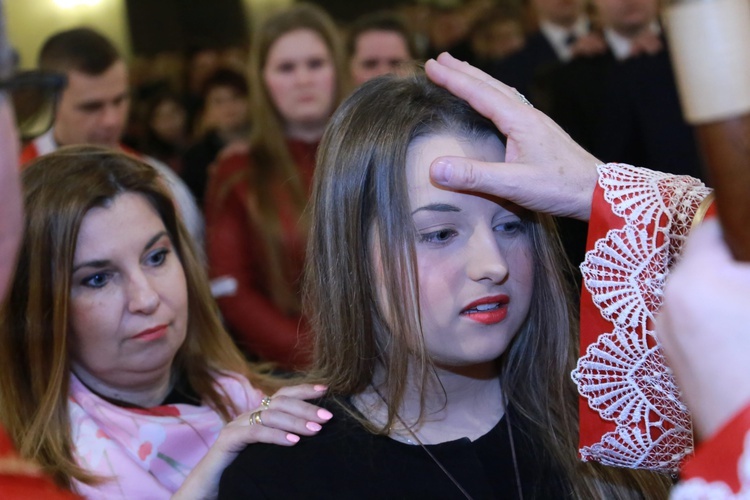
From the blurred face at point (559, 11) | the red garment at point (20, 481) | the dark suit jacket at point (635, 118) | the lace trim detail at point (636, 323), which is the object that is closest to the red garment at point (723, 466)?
the lace trim detail at point (636, 323)

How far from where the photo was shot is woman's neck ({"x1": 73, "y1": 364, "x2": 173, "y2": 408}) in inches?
72.0

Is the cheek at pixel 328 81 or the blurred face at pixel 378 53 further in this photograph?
the blurred face at pixel 378 53

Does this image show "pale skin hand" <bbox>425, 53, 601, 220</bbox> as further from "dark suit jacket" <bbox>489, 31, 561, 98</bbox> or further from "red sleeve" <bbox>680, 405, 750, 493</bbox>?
"dark suit jacket" <bbox>489, 31, 561, 98</bbox>

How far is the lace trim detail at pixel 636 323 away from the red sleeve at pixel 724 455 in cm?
46

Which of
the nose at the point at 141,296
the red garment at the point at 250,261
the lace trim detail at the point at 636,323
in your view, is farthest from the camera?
the red garment at the point at 250,261

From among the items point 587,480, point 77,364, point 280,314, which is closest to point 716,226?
point 587,480

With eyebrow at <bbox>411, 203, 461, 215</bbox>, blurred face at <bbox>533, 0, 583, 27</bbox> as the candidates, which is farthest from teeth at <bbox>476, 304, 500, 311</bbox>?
blurred face at <bbox>533, 0, 583, 27</bbox>

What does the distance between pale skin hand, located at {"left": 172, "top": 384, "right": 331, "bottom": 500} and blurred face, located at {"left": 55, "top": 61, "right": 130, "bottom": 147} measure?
4.67 ft

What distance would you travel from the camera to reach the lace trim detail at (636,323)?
1.27 m

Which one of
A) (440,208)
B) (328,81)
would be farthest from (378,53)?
(440,208)

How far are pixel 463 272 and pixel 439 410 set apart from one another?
0.85 feet

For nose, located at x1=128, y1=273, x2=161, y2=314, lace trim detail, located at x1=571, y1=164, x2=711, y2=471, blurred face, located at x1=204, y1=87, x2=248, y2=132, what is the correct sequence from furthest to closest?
1. blurred face, located at x1=204, y1=87, x2=248, y2=132
2. nose, located at x1=128, y1=273, x2=161, y2=314
3. lace trim detail, located at x1=571, y1=164, x2=711, y2=471

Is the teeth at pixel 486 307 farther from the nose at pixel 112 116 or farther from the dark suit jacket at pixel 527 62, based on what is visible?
the dark suit jacket at pixel 527 62

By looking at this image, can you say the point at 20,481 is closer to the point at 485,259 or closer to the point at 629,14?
the point at 485,259
